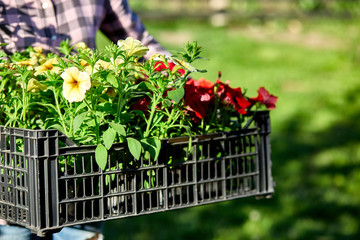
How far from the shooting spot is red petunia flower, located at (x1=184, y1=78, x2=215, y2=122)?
1.44 m

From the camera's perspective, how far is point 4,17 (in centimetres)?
168

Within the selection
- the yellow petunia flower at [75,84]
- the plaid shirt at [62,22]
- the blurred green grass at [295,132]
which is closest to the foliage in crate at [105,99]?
the yellow petunia flower at [75,84]

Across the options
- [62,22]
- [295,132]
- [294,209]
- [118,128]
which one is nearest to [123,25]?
[62,22]

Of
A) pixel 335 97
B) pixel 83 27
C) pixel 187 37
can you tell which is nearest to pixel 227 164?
pixel 83 27

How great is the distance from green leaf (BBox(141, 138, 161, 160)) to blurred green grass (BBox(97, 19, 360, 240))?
90.4 inches

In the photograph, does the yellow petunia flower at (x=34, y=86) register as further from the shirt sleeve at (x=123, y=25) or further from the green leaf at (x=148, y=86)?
the shirt sleeve at (x=123, y=25)

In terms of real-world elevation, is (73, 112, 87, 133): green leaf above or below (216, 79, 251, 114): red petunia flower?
below

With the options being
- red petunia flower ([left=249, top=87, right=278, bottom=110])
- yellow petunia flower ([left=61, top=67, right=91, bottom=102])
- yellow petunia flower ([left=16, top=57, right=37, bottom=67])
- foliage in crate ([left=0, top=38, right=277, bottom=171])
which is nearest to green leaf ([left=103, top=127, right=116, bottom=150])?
foliage in crate ([left=0, top=38, right=277, bottom=171])

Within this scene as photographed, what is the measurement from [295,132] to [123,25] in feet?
10.6

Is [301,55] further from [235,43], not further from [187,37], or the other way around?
[187,37]

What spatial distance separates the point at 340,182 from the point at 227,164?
2.81 m

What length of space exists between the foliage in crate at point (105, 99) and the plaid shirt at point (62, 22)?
9.1 inches

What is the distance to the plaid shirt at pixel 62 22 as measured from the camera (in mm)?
1697

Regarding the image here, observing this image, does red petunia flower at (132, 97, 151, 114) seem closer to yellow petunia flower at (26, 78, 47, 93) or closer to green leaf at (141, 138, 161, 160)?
green leaf at (141, 138, 161, 160)
